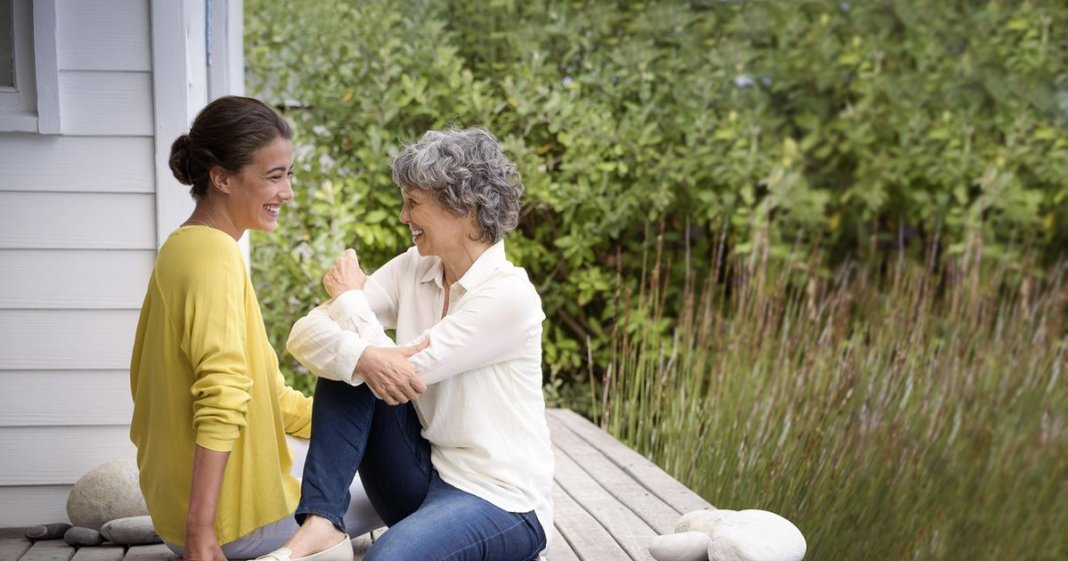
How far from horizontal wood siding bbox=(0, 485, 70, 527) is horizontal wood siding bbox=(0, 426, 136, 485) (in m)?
0.02

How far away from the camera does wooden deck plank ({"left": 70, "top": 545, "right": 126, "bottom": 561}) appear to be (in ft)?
8.23

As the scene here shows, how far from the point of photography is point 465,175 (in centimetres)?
213

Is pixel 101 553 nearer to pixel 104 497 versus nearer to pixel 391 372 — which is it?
pixel 104 497

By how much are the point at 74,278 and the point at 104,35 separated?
589 mm

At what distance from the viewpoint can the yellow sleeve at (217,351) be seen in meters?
1.88

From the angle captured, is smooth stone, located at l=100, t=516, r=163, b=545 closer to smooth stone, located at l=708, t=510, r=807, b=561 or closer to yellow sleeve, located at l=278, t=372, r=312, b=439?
yellow sleeve, located at l=278, t=372, r=312, b=439

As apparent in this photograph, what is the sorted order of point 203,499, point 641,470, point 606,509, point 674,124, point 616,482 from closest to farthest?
point 203,499, point 606,509, point 616,482, point 641,470, point 674,124

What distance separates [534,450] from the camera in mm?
2174

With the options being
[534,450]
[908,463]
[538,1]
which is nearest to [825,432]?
[908,463]

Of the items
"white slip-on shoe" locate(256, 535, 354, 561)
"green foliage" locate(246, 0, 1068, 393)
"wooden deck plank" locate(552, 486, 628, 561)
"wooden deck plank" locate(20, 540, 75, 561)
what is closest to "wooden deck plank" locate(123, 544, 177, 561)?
"wooden deck plank" locate(20, 540, 75, 561)

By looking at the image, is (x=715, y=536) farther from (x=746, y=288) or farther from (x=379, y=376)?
(x=746, y=288)

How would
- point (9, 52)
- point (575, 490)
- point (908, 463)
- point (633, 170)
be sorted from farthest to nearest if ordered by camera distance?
point (633, 170), point (908, 463), point (575, 490), point (9, 52)

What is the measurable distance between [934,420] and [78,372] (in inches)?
98.2

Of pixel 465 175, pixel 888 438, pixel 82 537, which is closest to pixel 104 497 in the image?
pixel 82 537
